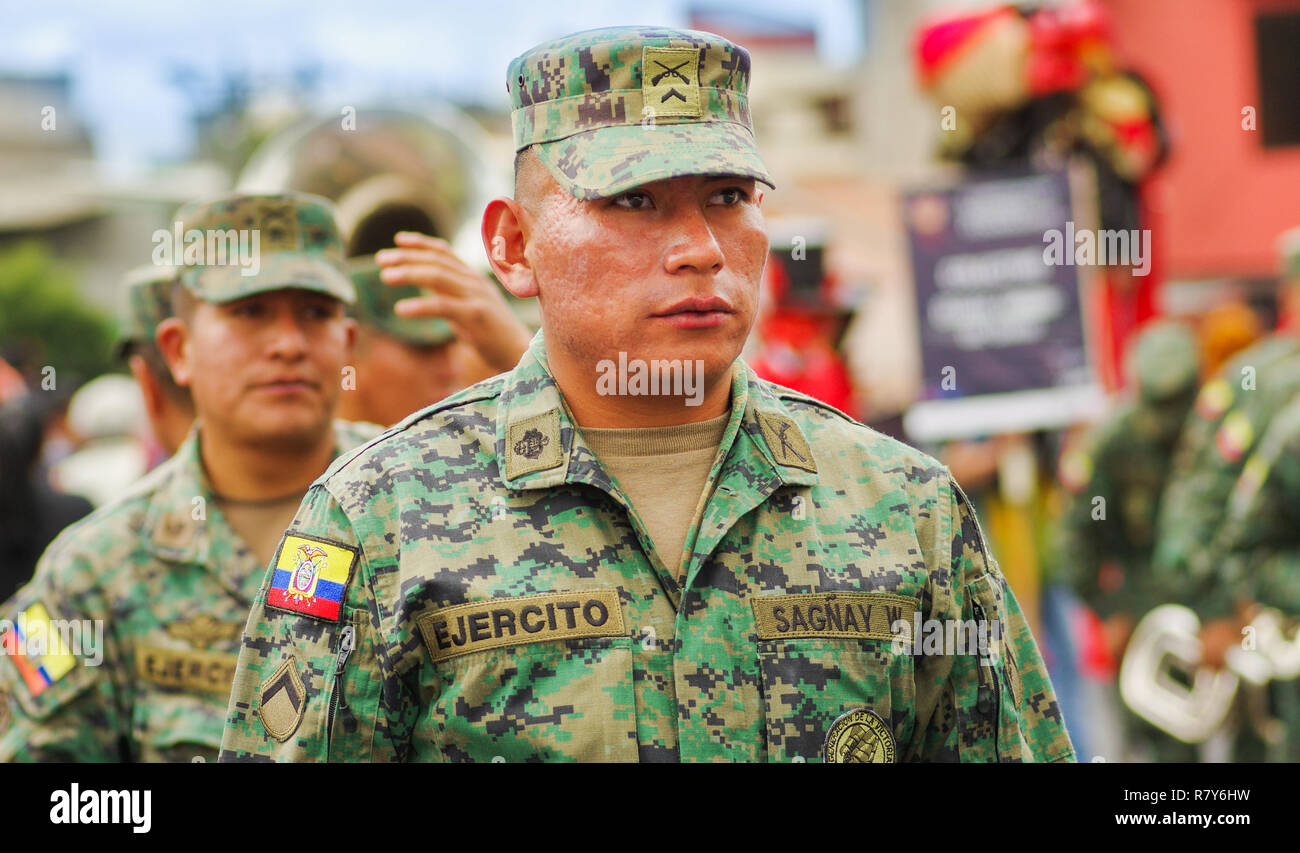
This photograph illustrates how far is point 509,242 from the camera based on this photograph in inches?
90.6

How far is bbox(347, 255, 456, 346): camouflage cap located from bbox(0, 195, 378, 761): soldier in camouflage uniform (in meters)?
0.58

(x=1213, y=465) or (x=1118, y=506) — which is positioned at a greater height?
(x=1213, y=465)

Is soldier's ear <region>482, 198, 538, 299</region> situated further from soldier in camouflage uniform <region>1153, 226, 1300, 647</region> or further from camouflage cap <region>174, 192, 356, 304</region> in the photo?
soldier in camouflage uniform <region>1153, 226, 1300, 647</region>

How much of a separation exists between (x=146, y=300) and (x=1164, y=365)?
4967 mm

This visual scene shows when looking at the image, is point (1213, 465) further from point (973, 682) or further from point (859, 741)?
point (859, 741)

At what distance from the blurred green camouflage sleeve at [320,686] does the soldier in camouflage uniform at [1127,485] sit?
18.2ft

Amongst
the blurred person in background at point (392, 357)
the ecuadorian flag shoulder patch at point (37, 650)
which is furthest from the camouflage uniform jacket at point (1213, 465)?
the ecuadorian flag shoulder patch at point (37, 650)

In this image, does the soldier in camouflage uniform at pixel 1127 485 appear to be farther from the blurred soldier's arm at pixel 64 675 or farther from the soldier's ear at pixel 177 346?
the blurred soldier's arm at pixel 64 675

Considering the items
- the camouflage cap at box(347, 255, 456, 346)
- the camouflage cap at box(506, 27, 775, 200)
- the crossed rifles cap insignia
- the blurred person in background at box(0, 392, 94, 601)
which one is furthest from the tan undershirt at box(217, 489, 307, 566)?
the blurred person in background at box(0, 392, 94, 601)

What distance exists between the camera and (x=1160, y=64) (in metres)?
14.5

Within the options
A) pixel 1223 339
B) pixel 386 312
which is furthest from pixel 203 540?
pixel 1223 339

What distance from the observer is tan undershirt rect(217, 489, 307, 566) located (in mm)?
3297

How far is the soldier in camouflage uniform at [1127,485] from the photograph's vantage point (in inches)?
278
